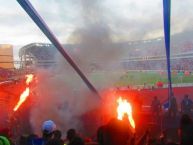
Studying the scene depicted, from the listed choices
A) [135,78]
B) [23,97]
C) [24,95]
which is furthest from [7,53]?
[23,97]

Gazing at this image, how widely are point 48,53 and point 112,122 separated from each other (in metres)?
14.4

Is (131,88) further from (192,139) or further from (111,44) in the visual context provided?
(192,139)

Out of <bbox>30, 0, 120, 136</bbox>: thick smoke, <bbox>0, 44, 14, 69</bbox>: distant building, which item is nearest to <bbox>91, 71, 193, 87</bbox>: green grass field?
<bbox>30, 0, 120, 136</bbox>: thick smoke

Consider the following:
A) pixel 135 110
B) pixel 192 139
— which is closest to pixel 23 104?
pixel 135 110

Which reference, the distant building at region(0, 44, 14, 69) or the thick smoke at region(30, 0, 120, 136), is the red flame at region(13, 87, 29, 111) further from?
the distant building at region(0, 44, 14, 69)

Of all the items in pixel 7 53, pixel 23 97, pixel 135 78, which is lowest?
pixel 23 97

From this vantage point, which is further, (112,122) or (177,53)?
(177,53)

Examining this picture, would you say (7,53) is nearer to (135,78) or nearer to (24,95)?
(135,78)

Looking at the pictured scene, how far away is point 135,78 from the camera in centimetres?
2114

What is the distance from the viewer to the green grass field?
16.9m

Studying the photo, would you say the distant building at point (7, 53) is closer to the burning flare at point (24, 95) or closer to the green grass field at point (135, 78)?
the green grass field at point (135, 78)

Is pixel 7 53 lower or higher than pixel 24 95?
higher

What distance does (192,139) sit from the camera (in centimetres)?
521

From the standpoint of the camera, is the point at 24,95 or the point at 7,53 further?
the point at 7,53
